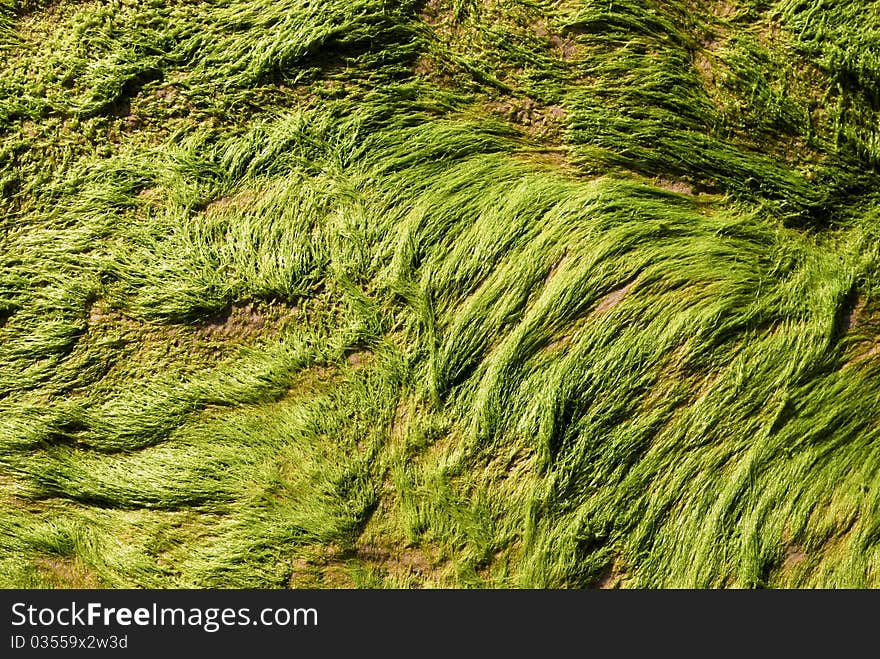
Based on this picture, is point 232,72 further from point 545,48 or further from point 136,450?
point 136,450

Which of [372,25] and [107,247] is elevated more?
[372,25]

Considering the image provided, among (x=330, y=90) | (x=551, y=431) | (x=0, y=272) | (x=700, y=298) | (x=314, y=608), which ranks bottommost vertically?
Answer: (x=314, y=608)

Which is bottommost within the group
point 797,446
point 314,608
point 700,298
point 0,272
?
point 314,608

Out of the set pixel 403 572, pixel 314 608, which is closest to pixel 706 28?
pixel 403 572

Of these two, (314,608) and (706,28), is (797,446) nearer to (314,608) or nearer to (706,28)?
(706,28)

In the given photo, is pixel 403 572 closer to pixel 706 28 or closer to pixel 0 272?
pixel 0 272

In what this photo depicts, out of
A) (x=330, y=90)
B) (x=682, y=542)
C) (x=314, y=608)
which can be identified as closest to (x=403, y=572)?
(x=314, y=608)

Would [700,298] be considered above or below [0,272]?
below
